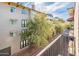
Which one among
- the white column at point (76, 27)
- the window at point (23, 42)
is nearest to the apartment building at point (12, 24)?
the window at point (23, 42)

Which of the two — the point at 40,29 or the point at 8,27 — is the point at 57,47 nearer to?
the point at 40,29

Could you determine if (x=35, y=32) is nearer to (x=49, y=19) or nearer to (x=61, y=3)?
(x=49, y=19)

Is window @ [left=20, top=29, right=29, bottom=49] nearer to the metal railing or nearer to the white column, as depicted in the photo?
the metal railing

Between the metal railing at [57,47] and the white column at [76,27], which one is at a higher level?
the white column at [76,27]

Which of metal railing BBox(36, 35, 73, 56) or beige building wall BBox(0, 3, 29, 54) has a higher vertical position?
beige building wall BBox(0, 3, 29, 54)

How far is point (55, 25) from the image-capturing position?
1.99m

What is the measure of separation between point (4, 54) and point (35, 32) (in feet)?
1.29

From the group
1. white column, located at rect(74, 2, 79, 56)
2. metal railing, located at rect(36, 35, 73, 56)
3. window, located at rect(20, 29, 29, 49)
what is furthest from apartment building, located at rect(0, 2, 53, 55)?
white column, located at rect(74, 2, 79, 56)

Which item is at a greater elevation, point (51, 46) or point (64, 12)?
point (64, 12)

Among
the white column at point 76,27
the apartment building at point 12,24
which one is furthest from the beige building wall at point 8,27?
the white column at point 76,27

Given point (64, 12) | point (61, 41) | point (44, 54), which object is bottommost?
point (44, 54)

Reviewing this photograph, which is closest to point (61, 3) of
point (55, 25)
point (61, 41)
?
point (55, 25)

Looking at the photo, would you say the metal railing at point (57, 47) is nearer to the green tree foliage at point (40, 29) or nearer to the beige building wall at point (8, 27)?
the green tree foliage at point (40, 29)

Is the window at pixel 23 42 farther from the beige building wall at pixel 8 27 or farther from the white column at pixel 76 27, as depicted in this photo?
the white column at pixel 76 27
